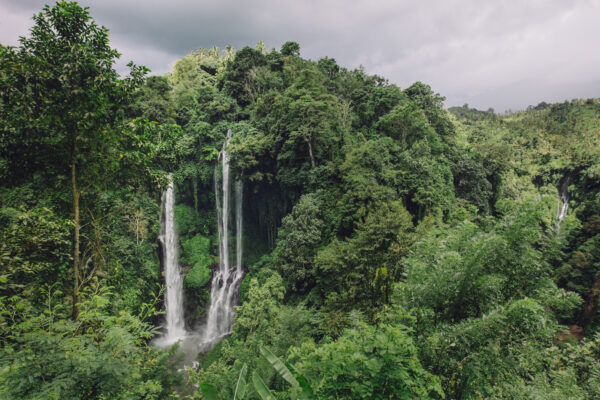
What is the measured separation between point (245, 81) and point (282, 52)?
5446 millimetres

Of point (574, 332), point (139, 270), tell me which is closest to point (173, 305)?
point (139, 270)

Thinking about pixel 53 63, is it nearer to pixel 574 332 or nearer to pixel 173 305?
pixel 173 305

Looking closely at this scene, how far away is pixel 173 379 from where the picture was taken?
494 centimetres

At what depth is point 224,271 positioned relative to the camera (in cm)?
2184

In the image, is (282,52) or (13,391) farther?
(282,52)

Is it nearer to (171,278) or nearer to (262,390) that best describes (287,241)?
(171,278)

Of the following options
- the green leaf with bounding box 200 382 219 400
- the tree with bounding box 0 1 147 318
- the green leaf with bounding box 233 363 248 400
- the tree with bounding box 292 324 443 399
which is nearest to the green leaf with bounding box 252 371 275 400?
the green leaf with bounding box 233 363 248 400

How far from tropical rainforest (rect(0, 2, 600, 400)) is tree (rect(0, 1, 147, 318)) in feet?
0.08

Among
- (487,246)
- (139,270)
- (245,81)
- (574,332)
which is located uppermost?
(245,81)

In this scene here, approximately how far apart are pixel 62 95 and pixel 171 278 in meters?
19.5

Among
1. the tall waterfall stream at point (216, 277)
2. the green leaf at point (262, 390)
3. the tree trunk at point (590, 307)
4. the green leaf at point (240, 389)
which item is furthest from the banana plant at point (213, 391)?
the tree trunk at point (590, 307)

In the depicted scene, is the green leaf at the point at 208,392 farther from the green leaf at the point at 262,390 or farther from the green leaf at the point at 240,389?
the green leaf at the point at 262,390

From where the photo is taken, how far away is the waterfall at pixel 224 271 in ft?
62.6

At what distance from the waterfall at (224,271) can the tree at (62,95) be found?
16598 mm
